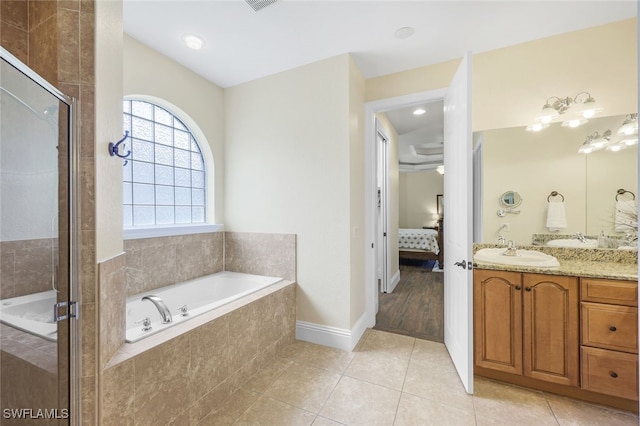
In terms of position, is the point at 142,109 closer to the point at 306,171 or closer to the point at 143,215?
the point at 143,215

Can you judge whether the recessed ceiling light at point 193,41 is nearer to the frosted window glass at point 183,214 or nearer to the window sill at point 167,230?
the frosted window glass at point 183,214

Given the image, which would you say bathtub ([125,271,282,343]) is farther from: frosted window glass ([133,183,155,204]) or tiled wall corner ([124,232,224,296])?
frosted window glass ([133,183,155,204])

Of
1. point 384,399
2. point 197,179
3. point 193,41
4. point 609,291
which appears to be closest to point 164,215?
point 197,179

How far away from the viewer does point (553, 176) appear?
2.01 metres

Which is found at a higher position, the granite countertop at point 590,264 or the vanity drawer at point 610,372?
the granite countertop at point 590,264

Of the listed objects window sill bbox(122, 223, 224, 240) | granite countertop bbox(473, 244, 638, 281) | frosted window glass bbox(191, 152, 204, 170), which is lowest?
granite countertop bbox(473, 244, 638, 281)

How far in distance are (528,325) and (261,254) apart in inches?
89.2

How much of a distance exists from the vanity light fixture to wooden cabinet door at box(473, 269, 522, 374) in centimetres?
128

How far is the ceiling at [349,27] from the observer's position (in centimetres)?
171

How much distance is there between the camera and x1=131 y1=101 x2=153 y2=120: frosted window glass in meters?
2.19

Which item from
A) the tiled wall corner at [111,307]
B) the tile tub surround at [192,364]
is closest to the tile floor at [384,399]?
the tile tub surround at [192,364]

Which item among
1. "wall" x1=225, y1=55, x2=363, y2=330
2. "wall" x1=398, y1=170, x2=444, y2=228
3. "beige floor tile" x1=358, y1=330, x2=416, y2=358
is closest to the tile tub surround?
"wall" x1=225, y1=55, x2=363, y2=330

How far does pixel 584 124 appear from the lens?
1929 millimetres

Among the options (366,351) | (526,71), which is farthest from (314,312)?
(526,71)
